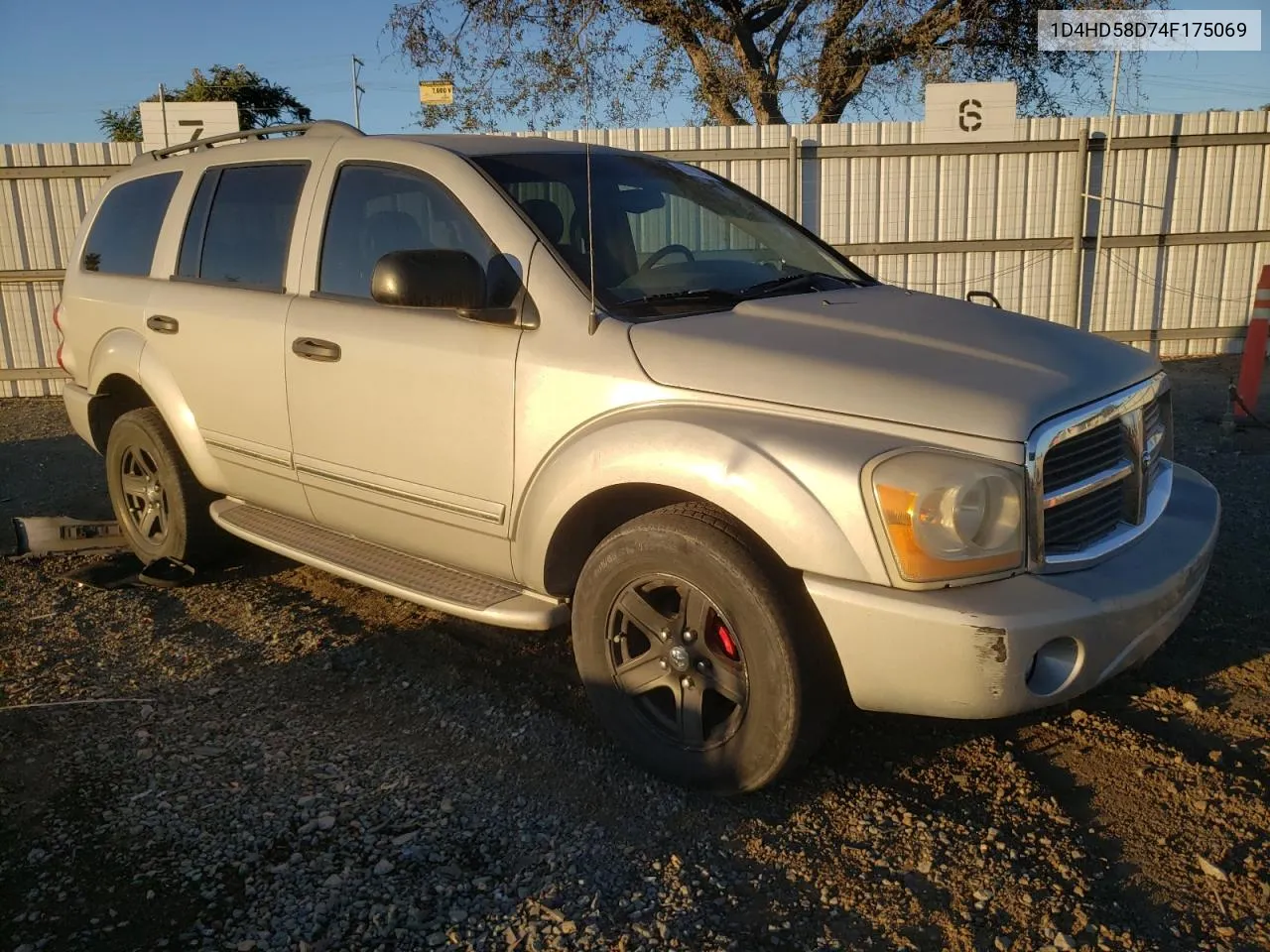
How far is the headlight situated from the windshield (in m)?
1.04

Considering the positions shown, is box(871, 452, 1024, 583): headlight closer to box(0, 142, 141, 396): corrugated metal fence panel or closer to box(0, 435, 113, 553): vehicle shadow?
box(0, 435, 113, 553): vehicle shadow

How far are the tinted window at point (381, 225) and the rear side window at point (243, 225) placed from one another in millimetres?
273

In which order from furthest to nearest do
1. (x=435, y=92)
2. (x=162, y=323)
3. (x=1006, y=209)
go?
(x=1006, y=209), (x=435, y=92), (x=162, y=323)

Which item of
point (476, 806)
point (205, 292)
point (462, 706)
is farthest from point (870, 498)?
point (205, 292)

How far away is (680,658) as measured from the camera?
2.92m

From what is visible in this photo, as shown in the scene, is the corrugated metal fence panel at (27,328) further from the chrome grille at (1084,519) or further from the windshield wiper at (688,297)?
the chrome grille at (1084,519)

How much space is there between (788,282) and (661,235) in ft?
1.69

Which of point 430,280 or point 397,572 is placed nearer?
point 430,280

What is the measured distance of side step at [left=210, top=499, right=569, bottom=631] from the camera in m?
3.30

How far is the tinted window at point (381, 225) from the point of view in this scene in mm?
3533

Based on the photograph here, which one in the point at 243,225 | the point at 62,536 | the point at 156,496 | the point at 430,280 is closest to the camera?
the point at 430,280

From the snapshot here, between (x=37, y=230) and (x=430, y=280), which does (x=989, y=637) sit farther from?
(x=37, y=230)

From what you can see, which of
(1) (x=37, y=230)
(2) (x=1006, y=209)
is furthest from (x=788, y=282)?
(1) (x=37, y=230)

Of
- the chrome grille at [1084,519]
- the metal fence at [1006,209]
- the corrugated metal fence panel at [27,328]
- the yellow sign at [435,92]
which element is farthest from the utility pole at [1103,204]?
the corrugated metal fence panel at [27,328]
